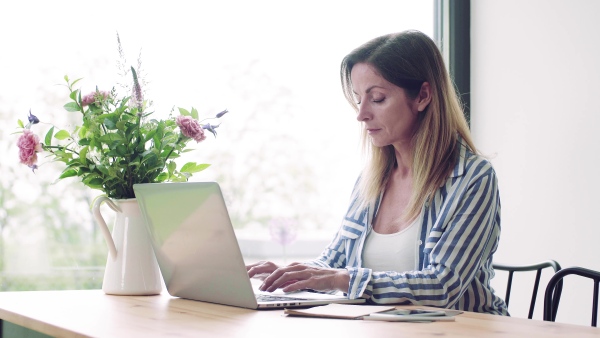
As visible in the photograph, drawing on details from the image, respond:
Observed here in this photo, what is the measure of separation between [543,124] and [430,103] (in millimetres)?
916

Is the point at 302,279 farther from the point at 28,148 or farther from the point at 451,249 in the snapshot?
the point at 28,148

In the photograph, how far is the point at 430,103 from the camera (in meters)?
1.98

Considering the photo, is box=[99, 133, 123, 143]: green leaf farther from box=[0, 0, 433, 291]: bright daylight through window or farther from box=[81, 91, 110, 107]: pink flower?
box=[0, 0, 433, 291]: bright daylight through window

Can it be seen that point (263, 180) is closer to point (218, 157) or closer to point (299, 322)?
point (218, 157)

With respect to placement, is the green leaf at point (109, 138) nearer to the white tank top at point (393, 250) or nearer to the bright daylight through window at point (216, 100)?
the bright daylight through window at point (216, 100)

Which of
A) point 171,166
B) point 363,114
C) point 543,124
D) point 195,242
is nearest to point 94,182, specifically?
point 171,166

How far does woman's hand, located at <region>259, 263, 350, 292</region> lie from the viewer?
154 cm

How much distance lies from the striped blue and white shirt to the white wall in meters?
0.57

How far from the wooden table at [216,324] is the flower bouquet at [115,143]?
33 centimetres

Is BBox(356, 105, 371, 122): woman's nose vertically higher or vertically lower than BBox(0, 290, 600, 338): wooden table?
higher

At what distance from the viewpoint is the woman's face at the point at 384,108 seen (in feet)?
6.45

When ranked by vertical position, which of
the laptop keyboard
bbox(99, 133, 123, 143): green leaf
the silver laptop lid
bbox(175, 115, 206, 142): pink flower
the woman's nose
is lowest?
the laptop keyboard

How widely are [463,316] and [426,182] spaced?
579mm

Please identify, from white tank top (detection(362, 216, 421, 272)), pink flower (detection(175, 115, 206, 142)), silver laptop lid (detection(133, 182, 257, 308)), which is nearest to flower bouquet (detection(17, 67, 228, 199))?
pink flower (detection(175, 115, 206, 142))
